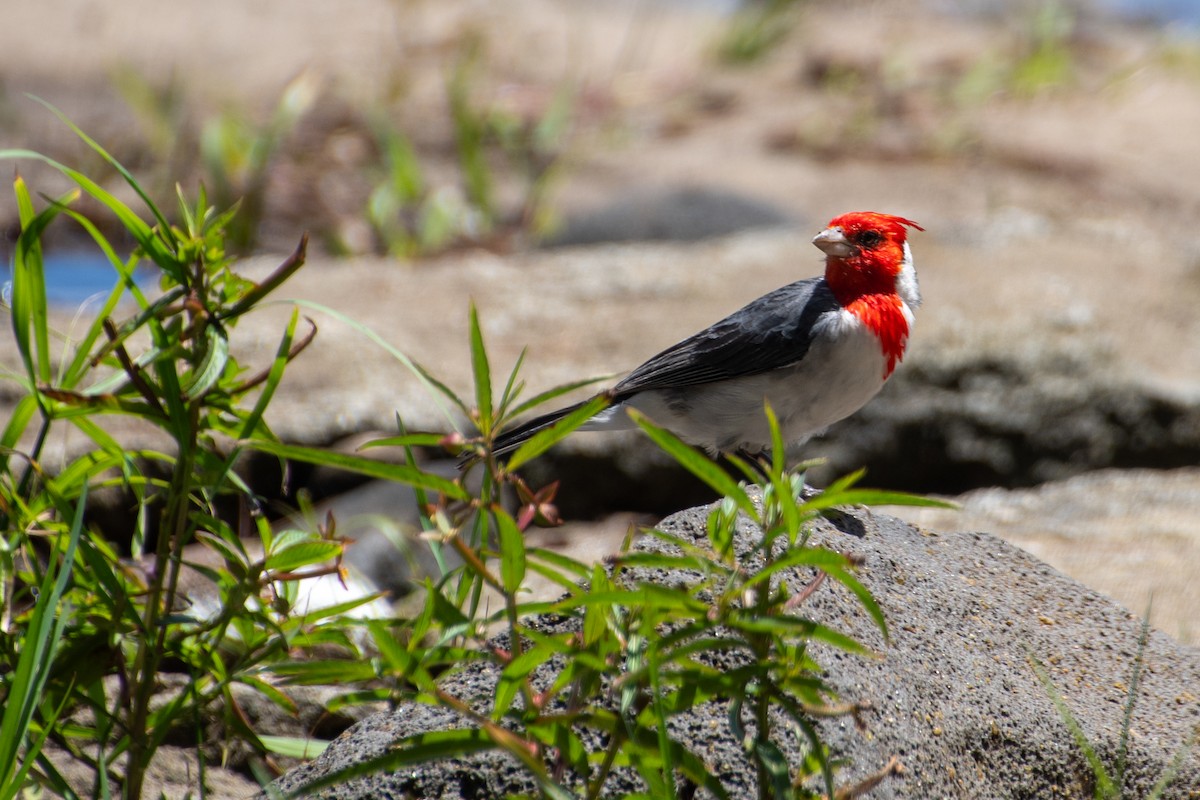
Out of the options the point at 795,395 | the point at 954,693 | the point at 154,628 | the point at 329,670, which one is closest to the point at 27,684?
the point at 154,628

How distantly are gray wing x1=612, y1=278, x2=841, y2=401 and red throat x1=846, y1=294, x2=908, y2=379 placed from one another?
7 centimetres

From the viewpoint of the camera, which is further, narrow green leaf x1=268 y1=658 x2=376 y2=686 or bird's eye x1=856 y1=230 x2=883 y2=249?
bird's eye x1=856 y1=230 x2=883 y2=249

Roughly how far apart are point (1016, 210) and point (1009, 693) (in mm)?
5622

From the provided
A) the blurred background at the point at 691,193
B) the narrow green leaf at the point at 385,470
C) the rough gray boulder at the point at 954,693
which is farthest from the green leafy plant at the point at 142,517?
the blurred background at the point at 691,193

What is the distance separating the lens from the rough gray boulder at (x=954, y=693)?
6.21ft

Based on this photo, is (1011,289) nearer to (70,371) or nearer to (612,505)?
(612,505)

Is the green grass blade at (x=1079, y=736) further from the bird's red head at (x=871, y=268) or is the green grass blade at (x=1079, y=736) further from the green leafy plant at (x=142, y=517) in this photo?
the green leafy plant at (x=142, y=517)

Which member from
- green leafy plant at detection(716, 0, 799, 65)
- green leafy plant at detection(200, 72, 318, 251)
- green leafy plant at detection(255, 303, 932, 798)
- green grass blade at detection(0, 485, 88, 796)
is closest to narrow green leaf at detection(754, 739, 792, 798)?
green leafy plant at detection(255, 303, 932, 798)

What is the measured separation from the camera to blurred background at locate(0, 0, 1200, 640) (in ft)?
15.0

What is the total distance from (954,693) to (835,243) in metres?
1.30

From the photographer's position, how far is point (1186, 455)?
15.2 ft

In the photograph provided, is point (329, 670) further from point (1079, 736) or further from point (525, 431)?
point (525, 431)

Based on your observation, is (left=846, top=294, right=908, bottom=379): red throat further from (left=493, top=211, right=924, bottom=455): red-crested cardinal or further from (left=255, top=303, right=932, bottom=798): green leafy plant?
(left=255, top=303, right=932, bottom=798): green leafy plant

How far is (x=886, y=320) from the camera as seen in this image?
301 cm
